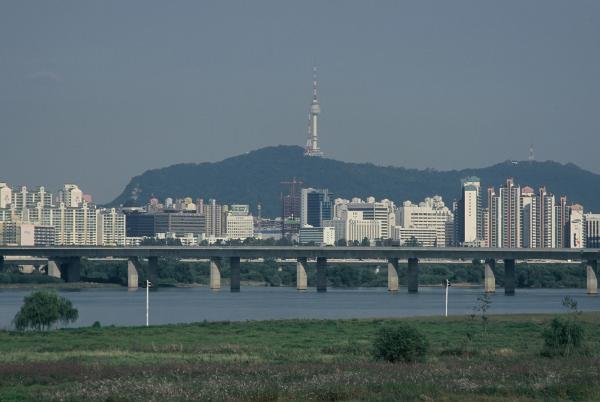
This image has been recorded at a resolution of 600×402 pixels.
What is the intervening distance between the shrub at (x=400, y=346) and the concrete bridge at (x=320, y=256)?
9423 centimetres

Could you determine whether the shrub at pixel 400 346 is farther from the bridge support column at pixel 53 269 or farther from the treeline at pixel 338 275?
the bridge support column at pixel 53 269

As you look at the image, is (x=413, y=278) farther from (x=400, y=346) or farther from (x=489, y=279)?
(x=400, y=346)

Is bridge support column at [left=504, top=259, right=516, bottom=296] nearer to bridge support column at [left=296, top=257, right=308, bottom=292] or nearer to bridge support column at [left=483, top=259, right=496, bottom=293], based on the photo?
bridge support column at [left=483, top=259, right=496, bottom=293]

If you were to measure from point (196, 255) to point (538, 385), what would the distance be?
121m

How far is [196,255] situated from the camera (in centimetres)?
15175

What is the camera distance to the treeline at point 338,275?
16750 cm

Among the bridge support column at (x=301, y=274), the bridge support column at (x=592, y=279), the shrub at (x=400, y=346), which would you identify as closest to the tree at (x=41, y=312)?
the shrub at (x=400, y=346)

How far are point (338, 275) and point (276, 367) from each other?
13975cm

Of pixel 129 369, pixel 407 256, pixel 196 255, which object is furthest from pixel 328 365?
pixel 196 255

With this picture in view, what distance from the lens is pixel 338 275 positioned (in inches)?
6954

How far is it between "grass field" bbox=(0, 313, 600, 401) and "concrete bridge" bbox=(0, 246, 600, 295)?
81.8 m

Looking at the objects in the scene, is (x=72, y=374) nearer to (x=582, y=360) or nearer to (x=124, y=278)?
(x=582, y=360)

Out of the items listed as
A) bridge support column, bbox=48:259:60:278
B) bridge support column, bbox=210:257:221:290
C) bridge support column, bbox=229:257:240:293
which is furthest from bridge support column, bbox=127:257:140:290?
bridge support column, bbox=48:259:60:278

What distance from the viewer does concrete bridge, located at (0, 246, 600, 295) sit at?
139875 millimetres
